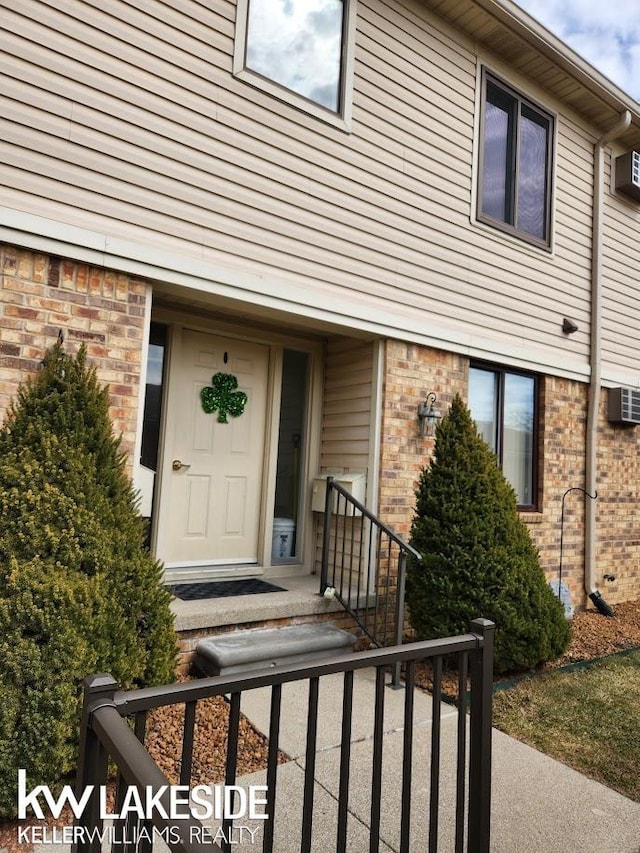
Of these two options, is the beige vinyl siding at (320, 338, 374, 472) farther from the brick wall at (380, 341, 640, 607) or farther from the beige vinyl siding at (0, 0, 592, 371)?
the beige vinyl siding at (0, 0, 592, 371)

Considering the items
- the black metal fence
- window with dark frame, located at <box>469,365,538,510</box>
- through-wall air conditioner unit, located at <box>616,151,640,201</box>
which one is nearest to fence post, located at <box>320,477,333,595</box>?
window with dark frame, located at <box>469,365,538,510</box>

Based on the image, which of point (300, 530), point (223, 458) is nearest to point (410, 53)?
point (223, 458)

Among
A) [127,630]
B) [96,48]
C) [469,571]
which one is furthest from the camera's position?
[469,571]

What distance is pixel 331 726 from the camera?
10.6 ft

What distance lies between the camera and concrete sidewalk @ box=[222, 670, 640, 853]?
7.77 ft

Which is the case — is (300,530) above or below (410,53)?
below

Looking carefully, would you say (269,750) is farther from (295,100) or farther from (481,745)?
(295,100)

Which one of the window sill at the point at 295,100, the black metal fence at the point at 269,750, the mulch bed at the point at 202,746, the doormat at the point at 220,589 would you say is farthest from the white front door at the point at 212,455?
the black metal fence at the point at 269,750

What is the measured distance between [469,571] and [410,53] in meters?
Answer: 4.30

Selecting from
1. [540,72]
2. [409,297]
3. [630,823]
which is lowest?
[630,823]

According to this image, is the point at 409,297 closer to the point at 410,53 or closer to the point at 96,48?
the point at 410,53

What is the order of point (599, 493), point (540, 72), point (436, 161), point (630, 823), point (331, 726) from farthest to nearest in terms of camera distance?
point (599, 493) < point (540, 72) < point (436, 161) < point (331, 726) < point (630, 823)

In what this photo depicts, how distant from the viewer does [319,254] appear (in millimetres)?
4523

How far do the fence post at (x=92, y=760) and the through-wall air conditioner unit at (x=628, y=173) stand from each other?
7.69 metres
